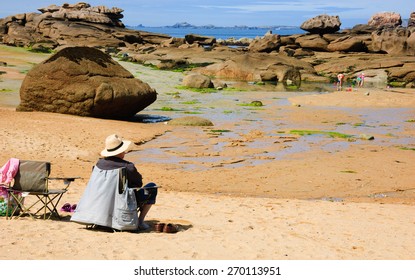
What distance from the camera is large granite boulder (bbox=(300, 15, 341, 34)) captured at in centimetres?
7431

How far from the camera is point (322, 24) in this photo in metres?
74.5

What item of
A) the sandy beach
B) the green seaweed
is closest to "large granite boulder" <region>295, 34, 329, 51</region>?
the sandy beach

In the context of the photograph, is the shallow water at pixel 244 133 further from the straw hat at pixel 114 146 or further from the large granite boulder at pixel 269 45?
the large granite boulder at pixel 269 45

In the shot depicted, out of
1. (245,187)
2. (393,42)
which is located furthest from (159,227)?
(393,42)

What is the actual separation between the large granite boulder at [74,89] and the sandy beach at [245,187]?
0.61 m

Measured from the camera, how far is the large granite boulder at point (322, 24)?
74312mm

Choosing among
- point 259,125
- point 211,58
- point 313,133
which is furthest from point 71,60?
point 211,58

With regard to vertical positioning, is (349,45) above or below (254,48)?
above

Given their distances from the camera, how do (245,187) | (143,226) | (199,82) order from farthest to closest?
1. (199,82)
2. (245,187)
3. (143,226)

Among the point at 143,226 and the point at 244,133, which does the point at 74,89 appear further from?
the point at 143,226

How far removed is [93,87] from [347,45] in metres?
44.9

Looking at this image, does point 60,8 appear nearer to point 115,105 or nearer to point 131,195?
point 115,105

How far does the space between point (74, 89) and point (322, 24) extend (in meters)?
57.3

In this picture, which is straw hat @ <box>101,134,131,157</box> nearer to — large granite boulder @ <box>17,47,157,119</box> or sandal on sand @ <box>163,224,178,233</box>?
sandal on sand @ <box>163,224,178,233</box>
